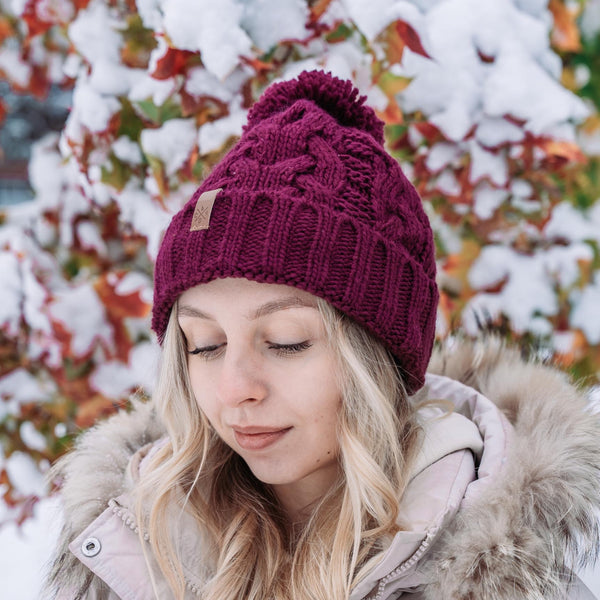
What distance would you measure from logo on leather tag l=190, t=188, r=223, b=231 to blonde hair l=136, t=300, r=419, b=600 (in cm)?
22

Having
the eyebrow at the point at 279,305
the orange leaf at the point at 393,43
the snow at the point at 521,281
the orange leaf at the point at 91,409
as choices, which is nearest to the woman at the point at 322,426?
the eyebrow at the point at 279,305

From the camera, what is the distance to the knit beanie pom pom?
158 cm

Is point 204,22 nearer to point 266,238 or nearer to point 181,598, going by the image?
point 266,238

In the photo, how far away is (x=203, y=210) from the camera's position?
1.46 meters

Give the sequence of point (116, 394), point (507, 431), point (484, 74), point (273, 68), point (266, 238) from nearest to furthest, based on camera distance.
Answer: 1. point (266, 238)
2. point (507, 431)
3. point (273, 68)
4. point (484, 74)
5. point (116, 394)

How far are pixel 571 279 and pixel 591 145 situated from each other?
775mm

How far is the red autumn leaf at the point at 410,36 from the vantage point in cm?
181

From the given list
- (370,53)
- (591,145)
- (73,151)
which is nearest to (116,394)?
(73,151)

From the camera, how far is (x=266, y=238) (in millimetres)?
1370

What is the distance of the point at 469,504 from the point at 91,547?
33.1 inches

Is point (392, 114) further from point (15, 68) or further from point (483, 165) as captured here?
point (15, 68)

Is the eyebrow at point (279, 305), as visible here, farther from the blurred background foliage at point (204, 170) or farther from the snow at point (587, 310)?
the snow at point (587, 310)

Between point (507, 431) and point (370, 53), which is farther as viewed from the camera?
point (370, 53)

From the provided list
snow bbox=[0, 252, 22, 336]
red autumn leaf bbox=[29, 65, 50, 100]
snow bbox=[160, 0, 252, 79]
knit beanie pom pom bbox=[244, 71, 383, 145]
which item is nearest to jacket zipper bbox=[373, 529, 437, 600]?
knit beanie pom pom bbox=[244, 71, 383, 145]
